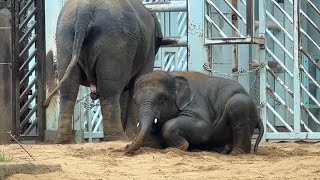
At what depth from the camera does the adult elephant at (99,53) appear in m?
12.1

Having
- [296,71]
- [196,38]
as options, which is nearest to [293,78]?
[296,71]

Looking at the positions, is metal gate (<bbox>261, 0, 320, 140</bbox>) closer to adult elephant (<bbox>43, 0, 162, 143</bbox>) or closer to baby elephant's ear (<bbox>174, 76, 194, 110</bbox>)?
adult elephant (<bbox>43, 0, 162, 143</bbox>)

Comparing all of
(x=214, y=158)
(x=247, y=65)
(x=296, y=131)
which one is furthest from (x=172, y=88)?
(x=247, y=65)

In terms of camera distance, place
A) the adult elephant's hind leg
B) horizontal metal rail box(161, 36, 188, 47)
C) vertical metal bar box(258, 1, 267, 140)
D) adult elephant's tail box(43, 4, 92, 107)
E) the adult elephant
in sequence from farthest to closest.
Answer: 1. horizontal metal rail box(161, 36, 188, 47)
2. vertical metal bar box(258, 1, 267, 140)
3. the adult elephant's hind leg
4. the adult elephant
5. adult elephant's tail box(43, 4, 92, 107)

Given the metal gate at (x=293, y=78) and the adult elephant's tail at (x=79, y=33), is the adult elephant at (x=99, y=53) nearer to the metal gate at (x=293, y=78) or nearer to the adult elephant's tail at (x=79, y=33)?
the adult elephant's tail at (x=79, y=33)

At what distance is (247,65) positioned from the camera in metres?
14.7

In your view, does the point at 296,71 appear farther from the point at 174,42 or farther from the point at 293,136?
the point at 174,42

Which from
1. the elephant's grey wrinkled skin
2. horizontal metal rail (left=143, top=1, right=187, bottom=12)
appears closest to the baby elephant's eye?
the elephant's grey wrinkled skin

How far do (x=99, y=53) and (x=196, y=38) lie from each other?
2.13 meters

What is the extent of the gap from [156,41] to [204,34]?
2.16ft

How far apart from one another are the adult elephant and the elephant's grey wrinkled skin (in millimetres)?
1423

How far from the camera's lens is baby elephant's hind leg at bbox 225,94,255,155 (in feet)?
35.0

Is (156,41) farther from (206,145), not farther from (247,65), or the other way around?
(206,145)

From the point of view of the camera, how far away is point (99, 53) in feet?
39.9
